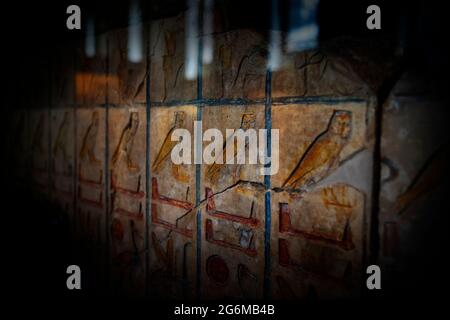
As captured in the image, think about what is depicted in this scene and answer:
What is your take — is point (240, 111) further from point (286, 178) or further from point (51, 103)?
point (51, 103)

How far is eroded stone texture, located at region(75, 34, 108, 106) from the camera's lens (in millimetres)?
3476

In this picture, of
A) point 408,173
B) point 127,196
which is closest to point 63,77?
point 127,196

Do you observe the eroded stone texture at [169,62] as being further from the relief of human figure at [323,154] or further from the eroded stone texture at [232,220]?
the relief of human figure at [323,154]

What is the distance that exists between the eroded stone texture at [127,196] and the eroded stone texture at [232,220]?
2.41 ft

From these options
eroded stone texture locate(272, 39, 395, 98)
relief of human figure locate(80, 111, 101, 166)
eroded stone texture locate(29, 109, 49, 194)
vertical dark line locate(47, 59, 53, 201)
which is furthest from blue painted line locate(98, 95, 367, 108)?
eroded stone texture locate(29, 109, 49, 194)

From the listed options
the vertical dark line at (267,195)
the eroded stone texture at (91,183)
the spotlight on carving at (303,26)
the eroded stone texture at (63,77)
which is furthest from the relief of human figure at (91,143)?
the spotlight on carving at (303,26)

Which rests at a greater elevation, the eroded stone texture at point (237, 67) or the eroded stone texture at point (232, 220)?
the eroded stone texture at point (237, 67)

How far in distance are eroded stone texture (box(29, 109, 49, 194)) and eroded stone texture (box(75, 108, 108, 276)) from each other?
31.6 inches

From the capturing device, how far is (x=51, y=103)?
4.26 meters

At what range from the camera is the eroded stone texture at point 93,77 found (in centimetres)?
348

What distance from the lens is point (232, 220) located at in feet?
7.96

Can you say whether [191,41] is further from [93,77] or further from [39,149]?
[39,149]

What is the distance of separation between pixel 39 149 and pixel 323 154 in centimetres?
374
